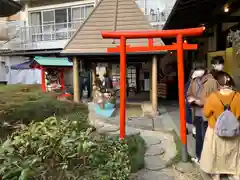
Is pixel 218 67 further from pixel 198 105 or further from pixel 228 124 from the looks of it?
pixel 228 124

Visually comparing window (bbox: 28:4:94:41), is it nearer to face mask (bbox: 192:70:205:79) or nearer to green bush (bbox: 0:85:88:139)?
green bush (bbox: 0:85:88:139)

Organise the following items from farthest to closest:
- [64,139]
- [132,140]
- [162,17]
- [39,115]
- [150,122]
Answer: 1. [162,17]
2. [150,122]
3. [132,140]
4. [39,115]
5. [64,139]

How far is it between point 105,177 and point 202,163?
5.92 feet

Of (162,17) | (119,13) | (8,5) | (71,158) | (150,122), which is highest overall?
(162,17)

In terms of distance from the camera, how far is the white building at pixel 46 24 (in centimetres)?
1853

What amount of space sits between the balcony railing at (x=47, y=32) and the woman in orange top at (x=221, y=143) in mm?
16227

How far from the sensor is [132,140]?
5.42 metres

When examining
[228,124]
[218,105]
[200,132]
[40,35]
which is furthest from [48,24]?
[228,124]

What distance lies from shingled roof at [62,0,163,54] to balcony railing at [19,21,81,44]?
8.97m

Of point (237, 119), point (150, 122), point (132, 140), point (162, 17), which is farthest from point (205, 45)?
point (237, 119)

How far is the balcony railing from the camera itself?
1904 centimetres

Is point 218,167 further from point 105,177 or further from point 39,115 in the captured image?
point 39,115

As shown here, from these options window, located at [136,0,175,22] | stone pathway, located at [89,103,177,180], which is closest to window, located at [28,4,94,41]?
window, located at [136,0,175,22]

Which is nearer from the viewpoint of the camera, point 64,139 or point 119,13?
point 64,139
